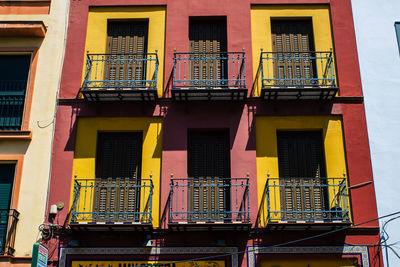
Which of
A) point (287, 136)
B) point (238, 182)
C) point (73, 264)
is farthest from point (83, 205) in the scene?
point (287, 136)

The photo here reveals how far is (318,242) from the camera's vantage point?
49.0ft

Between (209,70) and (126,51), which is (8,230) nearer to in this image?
(126,51)

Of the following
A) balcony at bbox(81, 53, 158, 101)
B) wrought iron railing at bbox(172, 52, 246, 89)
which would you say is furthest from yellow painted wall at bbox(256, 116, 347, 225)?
balcony at bbox(81, 53, 158, 101)

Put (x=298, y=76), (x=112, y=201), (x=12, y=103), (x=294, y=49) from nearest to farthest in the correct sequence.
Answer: (x=112, y=201)
(x=12, y=103)
(x=298, y=76)
(x=294, y=49)

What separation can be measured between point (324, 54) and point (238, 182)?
4842mm

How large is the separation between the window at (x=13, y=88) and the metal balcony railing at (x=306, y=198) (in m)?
7.65

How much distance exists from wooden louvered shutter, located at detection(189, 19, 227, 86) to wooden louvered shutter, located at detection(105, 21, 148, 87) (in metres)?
1.53

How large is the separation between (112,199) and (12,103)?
431cm

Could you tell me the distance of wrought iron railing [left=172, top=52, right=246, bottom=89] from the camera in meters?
16.7

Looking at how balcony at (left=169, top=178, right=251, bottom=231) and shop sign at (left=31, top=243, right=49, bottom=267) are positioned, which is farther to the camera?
balcony at (left=169, top=178, right=251, bottom=231)

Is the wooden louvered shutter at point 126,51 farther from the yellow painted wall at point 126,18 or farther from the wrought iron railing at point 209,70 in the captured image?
the wrought iron railing at point 209,70

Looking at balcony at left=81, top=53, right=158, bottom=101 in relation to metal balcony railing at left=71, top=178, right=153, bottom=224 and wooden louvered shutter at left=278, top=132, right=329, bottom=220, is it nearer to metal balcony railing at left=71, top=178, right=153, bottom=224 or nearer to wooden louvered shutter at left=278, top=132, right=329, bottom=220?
metal balcony railing at left=71, top=178, right=153, bottom=224

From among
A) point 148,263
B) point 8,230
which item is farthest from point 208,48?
point 8,230

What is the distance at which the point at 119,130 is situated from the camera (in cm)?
1653
